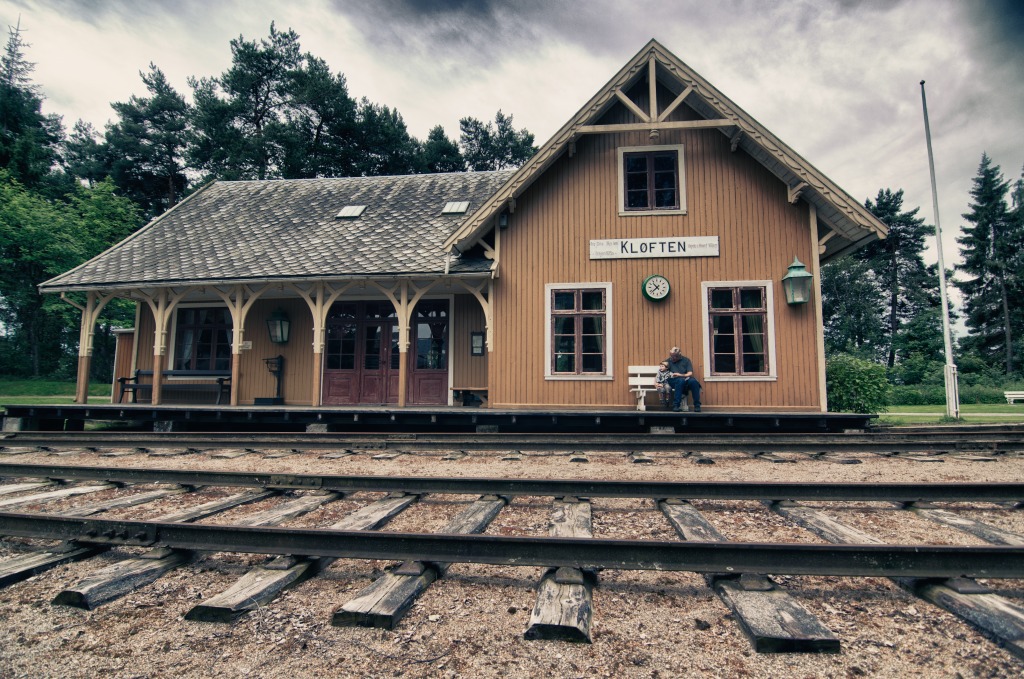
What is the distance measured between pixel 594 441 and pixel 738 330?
4.76 meters

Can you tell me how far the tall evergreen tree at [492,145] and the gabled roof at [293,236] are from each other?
23892 mm

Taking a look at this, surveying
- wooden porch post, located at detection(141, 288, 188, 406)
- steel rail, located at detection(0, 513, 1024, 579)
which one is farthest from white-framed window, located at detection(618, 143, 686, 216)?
wooden porch post, located at detection(141, 288, 188, 406)

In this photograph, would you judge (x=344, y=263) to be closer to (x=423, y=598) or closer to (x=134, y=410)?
(x=134, y=410)

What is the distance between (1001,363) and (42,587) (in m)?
51.9

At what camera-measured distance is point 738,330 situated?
10.6m

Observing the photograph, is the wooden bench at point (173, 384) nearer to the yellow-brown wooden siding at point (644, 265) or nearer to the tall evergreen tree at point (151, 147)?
the yellow-brown wooden siding at point (644, 265)

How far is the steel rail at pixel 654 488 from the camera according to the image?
433 centimetres

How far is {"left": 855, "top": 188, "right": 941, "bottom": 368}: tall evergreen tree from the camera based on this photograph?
149ft

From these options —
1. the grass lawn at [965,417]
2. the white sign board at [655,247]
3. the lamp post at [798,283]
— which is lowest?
the grass lawn at [965,417]

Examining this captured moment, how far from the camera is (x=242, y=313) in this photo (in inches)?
485

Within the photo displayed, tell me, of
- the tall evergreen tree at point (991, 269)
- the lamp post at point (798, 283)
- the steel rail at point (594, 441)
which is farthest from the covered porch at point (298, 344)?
the tall evergreen tree at point (991, 269)

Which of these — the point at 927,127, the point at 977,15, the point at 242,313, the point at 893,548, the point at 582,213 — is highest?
the point at 977,15

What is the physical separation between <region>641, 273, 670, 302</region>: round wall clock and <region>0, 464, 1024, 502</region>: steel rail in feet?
22.0

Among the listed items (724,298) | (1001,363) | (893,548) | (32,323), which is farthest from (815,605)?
(1001,363)
